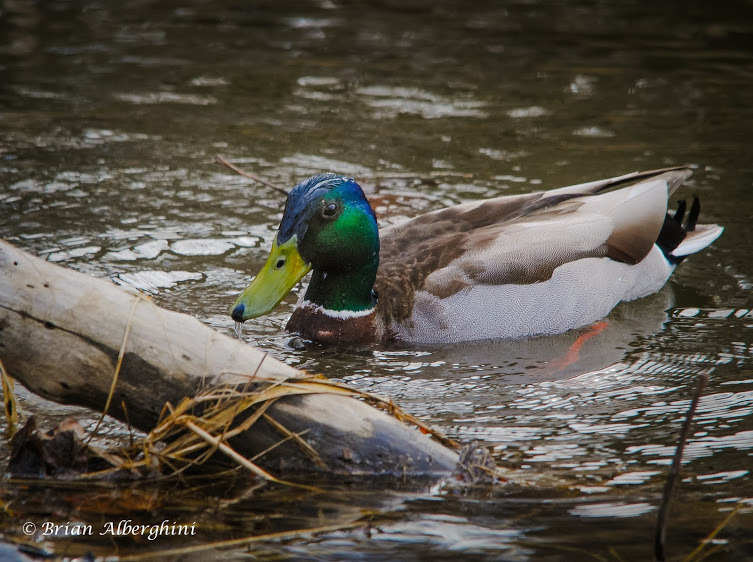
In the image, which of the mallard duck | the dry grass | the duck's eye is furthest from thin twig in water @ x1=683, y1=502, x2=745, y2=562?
the duck's eye

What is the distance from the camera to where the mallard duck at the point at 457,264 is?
243 inches

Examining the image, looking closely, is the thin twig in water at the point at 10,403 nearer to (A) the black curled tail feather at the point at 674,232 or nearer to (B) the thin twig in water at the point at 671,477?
(B) the thin twig in water at the point at 671,477

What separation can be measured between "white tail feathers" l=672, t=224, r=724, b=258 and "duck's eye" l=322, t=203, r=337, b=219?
2.50 m

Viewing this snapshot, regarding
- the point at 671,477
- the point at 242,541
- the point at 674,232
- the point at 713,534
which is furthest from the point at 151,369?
the point at 674,232

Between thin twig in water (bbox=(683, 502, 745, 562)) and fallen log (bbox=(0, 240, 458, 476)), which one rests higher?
fallen log (bbox=(0, 240, 458, 476))

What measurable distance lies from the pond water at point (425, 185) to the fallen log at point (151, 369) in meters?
0.19

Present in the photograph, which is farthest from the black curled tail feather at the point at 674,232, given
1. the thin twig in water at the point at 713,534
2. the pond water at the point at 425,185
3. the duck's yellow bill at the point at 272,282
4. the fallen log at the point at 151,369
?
the fallen log at the point at 151,369

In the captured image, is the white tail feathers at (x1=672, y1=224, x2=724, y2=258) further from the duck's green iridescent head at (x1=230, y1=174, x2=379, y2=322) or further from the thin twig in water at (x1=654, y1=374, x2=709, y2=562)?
the thin twig in water at (x1=654, y1=374, x2=709, y2=562)

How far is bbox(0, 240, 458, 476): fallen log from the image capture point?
13.0 feet

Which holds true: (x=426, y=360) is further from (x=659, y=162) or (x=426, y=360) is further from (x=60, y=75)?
(x=60, y=75)

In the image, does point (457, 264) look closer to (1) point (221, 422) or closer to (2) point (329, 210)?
(2) point (329, 210)

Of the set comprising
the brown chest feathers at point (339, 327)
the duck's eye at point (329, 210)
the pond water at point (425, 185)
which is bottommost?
the brown chest feathers at point (339, 327)

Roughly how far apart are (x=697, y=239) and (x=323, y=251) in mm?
2737

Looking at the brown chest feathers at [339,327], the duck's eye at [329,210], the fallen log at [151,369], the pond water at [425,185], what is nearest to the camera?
the fallen log at [151,369]
